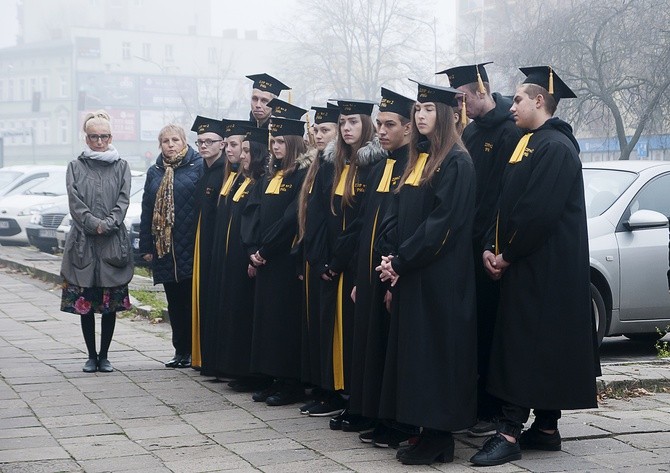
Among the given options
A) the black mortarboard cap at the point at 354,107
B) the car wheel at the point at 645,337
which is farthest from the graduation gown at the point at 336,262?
the car wheel at the point at 645,337

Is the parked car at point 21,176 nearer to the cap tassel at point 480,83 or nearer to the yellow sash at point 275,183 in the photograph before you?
the yellow sash at point 275,183

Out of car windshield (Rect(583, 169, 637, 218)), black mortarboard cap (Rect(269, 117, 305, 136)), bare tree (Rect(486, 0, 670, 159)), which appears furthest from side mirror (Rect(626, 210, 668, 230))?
bare tree (Rect(486, 0, 670, 159))

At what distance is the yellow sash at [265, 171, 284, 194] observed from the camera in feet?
28.0

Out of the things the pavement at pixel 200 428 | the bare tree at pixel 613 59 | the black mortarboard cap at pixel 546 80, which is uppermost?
the bare tree at pixel 613 59

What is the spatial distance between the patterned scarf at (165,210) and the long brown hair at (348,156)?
238 cm

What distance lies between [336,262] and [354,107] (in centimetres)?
95

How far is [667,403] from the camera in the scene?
8133mm

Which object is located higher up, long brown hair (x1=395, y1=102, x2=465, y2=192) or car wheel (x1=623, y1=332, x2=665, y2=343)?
long brown hair (x1=395, y1=102, x2=465, y2=192)

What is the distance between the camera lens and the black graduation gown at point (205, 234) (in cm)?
936

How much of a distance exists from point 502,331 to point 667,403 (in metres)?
2.13

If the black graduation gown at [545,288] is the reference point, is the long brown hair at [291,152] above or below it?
above

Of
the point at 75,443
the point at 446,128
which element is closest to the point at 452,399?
the point at 446,128

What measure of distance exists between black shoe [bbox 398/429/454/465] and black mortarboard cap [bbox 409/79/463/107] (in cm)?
174

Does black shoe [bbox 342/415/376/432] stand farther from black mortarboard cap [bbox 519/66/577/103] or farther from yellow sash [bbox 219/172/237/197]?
yellow sash [bbox 219/172/237/197]
